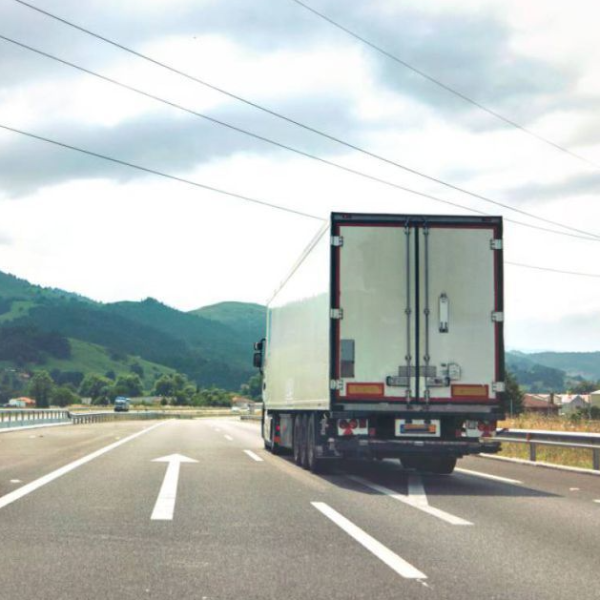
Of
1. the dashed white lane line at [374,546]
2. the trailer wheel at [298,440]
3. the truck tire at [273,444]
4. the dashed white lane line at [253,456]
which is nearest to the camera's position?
the dashed white lane line at [374,546]

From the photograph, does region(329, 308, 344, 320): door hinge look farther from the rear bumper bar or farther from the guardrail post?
the guardrail post

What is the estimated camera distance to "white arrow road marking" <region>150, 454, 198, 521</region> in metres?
8.80

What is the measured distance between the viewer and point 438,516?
913 cm

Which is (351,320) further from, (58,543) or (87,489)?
(58,543)

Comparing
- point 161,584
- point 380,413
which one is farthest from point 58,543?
point 380,413

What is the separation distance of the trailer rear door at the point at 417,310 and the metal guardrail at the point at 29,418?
94.4 ft

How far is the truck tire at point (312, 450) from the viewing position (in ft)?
45.2

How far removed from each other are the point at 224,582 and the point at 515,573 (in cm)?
214

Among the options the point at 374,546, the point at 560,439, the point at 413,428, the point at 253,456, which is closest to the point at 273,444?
the point at 253,456

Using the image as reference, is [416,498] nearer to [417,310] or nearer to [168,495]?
[417,310]

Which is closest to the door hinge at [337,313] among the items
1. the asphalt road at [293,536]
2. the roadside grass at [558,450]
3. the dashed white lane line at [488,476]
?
the asphalt road at [293,536]

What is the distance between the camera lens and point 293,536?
7.62 m

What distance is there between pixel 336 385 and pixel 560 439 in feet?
18.2

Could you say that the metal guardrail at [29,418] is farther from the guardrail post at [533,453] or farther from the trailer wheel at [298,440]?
the guardrail post at [533,453]
